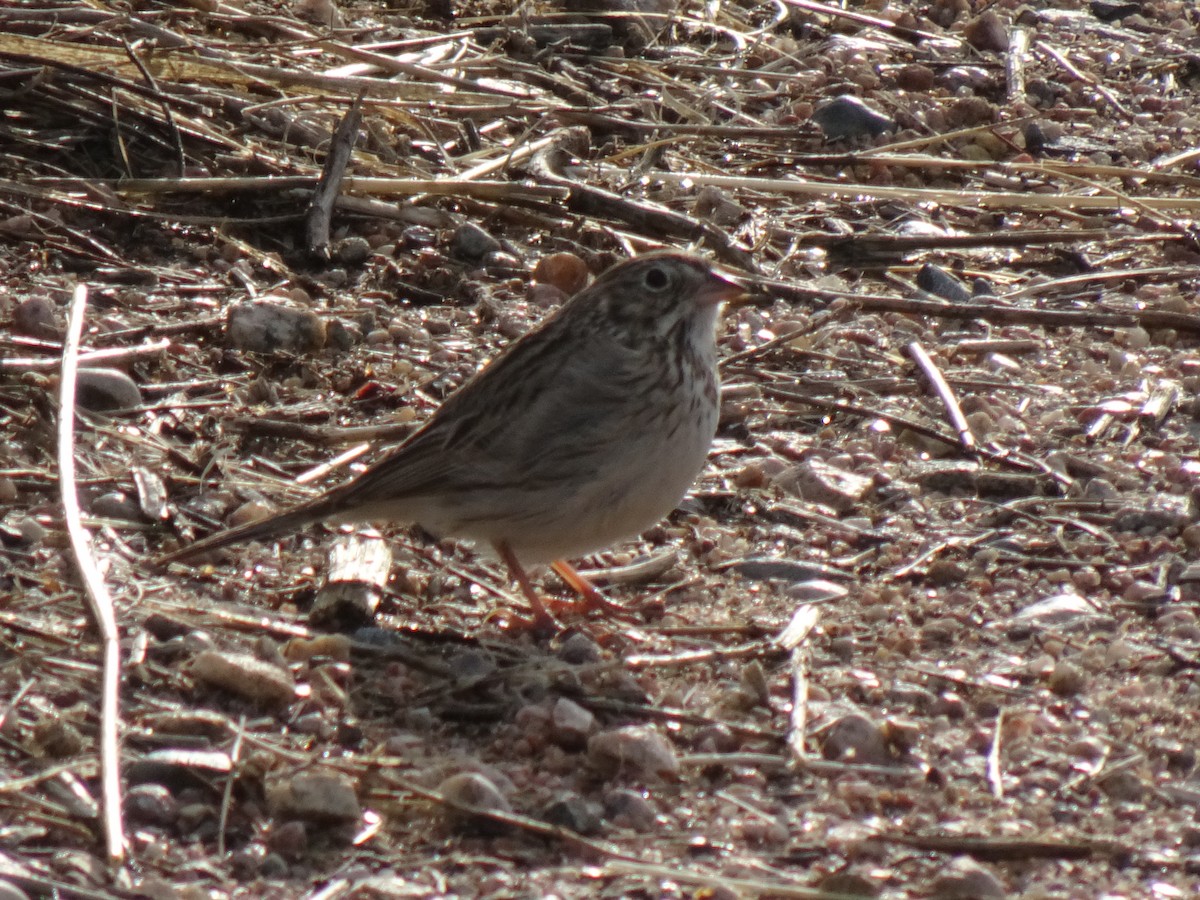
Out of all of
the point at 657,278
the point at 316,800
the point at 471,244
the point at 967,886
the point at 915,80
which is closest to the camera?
the point at 967,886

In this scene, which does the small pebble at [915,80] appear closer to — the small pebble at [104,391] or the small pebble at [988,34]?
the small pebble at [988,34]

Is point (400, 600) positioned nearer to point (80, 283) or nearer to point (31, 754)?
point (31, 754)

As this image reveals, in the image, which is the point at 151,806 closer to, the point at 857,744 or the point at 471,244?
the point at 857,744

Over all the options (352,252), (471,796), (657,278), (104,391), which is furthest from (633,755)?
(352,252)

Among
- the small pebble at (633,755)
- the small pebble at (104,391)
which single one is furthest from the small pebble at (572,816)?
the small pebble at (104,391)

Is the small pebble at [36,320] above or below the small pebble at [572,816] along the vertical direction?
above

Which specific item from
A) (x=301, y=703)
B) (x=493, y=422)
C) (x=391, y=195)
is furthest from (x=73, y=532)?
(x=391, y=195)

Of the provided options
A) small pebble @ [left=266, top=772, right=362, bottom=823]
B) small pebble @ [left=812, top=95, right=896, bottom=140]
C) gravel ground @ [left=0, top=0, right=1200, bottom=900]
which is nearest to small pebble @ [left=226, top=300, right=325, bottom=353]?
gravel ground @ [left=0, top=0, right=1200, bottom=900]

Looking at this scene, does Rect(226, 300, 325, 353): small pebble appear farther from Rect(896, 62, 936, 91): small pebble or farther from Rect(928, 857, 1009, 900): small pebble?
Rect(896, 62, 936, 91): small pebble
